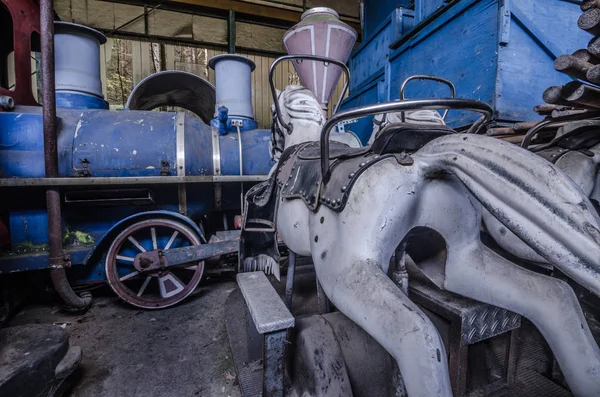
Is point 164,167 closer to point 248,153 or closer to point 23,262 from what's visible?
point 248,153

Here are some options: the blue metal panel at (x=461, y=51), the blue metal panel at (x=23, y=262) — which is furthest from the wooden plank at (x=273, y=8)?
the blue metal panel at (x=23, y=262)

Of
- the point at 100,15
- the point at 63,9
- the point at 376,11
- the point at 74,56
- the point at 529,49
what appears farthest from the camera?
the point at 100,15

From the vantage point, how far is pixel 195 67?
614cm

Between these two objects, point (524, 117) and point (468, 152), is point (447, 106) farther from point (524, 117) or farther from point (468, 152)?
point (524, 117)

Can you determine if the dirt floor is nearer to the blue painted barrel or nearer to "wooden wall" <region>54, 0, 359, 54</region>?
the blue painted barrel

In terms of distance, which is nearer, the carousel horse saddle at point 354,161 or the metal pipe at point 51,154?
the carousel horse saddle at point 354,161

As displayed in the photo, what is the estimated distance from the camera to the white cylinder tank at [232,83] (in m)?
3.17

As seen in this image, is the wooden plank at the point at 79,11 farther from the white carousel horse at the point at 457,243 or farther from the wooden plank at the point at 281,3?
the white carousel horse at the point at 457,243

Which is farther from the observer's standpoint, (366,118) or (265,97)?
(265,97)

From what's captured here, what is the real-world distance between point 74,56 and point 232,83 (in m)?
1.41

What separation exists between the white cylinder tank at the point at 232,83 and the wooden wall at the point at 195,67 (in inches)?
118

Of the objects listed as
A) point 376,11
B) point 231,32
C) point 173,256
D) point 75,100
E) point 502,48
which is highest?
point 231,32

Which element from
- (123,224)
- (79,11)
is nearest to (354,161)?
(123,224)

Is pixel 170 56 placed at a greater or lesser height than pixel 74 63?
greater
